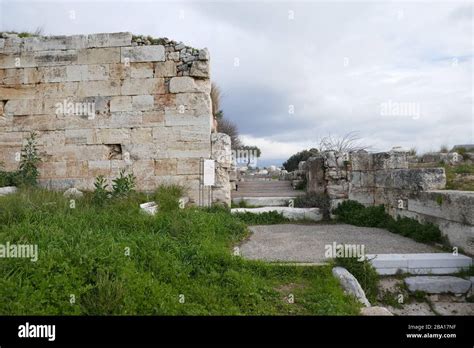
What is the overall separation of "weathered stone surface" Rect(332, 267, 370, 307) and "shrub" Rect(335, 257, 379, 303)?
16 cm

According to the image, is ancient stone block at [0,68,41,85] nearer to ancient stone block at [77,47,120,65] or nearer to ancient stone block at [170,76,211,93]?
ancient stone block at [77,47,120,65]

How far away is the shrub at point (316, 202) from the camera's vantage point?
8.73 metres

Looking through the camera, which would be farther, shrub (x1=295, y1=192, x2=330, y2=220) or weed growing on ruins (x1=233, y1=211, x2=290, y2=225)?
shrub (x1=295, y1=192, x2=330, y2=220)

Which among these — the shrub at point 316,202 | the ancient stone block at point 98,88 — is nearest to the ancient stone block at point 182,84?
the ancient stone block at point 98,88

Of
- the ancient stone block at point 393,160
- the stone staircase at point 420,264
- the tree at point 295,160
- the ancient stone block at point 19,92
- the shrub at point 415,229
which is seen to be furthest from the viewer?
the tree at point 295,160

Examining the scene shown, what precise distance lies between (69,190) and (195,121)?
3.24 metres

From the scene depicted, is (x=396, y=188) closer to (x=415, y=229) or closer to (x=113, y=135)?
(x=415, y=229)

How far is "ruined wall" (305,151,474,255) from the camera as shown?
5.37 meters

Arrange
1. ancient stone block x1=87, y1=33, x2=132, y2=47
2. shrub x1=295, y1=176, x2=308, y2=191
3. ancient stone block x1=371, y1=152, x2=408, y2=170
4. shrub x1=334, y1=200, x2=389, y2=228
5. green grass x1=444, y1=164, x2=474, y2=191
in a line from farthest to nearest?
shrub x1=295, y1=176, x2=308, y2=191 < ancient stone block x1=87, y1=33, x2=132, y2=47 < ancient stone block x1=371, y1=152, x2=408, y2=170 < shrub x1=334, y1=200, x2=389, y2=228 < green grass x1=444, y1=164, x2=474, y2=191

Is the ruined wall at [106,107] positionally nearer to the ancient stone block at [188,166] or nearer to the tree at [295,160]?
the ancient stone block at [188,166]

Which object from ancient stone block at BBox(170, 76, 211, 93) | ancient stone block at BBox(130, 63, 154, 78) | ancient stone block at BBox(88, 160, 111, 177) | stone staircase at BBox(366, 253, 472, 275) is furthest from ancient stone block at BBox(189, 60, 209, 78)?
stone staircase at BBox(366, 253, 472, 275)

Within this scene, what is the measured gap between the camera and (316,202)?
9047 millimetres

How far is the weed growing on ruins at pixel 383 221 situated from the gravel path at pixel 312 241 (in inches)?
7.2
